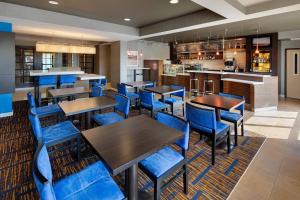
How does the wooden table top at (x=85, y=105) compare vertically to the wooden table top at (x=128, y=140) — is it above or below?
above

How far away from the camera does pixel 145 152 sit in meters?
1.51

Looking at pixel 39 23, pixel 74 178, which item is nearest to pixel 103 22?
pixel 39 23

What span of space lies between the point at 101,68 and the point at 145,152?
10736 mm

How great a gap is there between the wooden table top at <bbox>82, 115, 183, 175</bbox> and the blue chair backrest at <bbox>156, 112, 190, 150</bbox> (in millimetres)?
135

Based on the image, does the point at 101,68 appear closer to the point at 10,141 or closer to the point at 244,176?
the point at 10,141

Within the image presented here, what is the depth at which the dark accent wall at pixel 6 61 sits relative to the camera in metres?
4.64

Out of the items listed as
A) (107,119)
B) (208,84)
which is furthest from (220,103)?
(208,84)

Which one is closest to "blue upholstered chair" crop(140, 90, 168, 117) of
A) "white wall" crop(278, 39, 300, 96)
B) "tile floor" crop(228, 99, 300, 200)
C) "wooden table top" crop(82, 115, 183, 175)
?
"wooden table top" crop(82, 115, 183, 175)

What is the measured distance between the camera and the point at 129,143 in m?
1.66

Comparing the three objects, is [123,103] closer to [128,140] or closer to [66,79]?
[128,140]


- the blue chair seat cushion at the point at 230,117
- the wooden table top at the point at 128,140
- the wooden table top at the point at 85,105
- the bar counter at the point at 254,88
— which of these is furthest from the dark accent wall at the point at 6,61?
the bar counter at the point at 254,88

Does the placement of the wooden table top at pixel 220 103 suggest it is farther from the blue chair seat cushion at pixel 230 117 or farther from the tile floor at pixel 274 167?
the tile floor at pixel 274 167

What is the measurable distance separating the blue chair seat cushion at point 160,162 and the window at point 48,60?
394 inches

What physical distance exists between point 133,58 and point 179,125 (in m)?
8.43
